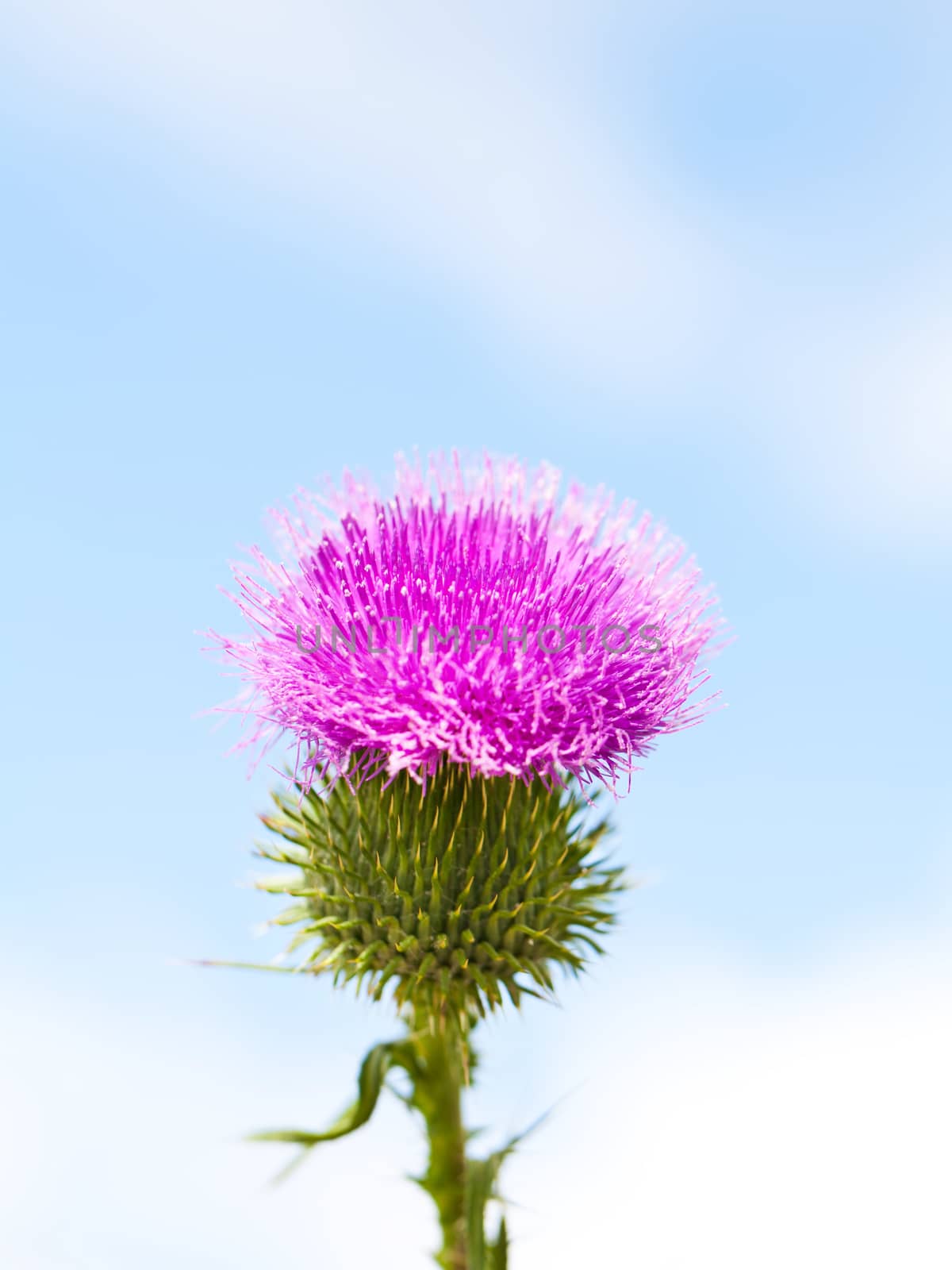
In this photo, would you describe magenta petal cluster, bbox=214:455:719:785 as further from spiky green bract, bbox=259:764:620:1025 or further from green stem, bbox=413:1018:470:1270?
green stem, bbox=413:1018:470:1270

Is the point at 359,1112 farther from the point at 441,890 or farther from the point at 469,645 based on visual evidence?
the point at 469,645

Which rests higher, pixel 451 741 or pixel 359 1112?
pixel 451 741

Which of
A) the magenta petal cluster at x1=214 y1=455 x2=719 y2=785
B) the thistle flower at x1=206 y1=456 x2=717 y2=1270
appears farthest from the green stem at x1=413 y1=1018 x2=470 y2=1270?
the magenta petal cluster at x1=214 y1=455 x2=719 y2=785

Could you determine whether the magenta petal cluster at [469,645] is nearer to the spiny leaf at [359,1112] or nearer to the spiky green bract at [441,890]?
the spiky green bract at [441,890]

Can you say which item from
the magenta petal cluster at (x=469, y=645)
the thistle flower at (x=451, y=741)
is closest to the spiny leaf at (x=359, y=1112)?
the thistle flower at (x=451, y=741)

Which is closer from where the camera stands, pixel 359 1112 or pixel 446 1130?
pixel 359 1112

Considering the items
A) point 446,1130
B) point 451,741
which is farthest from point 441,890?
point 446,1130
